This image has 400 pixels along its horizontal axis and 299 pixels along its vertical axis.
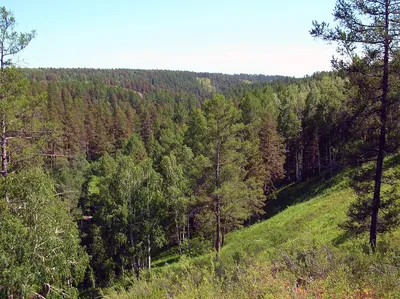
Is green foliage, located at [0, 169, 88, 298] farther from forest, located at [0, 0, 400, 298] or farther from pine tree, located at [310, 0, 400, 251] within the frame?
pine tree, located at [310, 0, 400, 251]

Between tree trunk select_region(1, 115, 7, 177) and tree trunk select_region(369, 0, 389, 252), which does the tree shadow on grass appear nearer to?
tree trunk select_region(369, 0, 389, 252)

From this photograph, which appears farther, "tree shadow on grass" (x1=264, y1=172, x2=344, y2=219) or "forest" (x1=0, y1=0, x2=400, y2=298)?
"tree shadow on grass" (x1=264, y1=172, x2=344, y2=219)

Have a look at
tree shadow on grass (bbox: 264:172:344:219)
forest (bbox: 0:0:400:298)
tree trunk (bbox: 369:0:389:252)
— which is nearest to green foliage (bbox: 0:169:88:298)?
forest (bbox: 0:0:400:298)

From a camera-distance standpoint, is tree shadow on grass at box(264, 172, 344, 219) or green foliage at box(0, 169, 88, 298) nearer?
green foliage at box(0, 169, 88, 298)

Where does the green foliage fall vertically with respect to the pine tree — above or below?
below

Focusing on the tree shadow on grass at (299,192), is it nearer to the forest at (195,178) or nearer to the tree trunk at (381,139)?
the forest at (195,178)

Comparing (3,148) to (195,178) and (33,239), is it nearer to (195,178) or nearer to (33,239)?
(33,239)

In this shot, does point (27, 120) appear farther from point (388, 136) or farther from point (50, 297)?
point (388, 136)

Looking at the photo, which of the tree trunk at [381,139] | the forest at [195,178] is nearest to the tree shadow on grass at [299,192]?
the forest at [195,178]

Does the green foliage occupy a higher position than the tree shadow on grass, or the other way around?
the green foliage

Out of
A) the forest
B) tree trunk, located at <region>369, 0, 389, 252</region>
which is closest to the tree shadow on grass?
the forest

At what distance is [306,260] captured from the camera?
24.0 feet

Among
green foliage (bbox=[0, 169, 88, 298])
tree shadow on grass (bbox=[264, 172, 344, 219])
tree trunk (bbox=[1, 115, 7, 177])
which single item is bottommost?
tree shadow on grass (bbox=[264, 172, 344, 219])

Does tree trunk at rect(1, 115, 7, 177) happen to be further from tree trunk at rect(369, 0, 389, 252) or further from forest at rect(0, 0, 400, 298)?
tree trunk at rect(369, 0, 389, 252)
